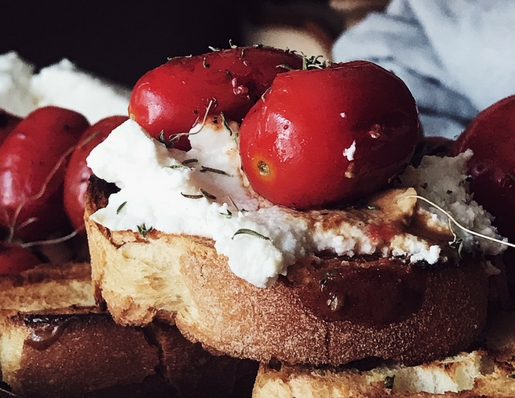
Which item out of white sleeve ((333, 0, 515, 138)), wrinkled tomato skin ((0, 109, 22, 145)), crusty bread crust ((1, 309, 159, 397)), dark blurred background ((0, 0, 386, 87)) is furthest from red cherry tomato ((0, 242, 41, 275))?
dark blurred background ((0, 0, 386, 87))

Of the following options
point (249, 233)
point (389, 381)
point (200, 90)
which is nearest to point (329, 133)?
point (249, 233)

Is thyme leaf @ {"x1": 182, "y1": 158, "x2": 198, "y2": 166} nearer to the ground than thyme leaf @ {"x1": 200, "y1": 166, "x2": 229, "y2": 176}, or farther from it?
farther from it

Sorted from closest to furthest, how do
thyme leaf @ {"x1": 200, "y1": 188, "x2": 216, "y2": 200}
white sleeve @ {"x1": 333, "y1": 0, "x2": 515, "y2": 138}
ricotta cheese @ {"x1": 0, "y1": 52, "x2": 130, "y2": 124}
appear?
thyme leaf @ {"x1": 200, "y1": 188, "x2": 216, "y2": 200} < white sleeve @ {"x1": 333, "y1": 0, "x2": 515, "y2": 138} < ricotta cheese @ {"x1": 0, "y1": 52, "x2": 130, "y2": 124}

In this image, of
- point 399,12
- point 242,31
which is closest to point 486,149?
point 399,12

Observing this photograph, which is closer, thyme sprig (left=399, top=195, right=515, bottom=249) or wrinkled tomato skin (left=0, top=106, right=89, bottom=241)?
thyme sprig (left=399, top=195, right=515, bottom=249)

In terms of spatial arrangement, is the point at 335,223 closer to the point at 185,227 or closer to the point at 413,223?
the point at 413,223

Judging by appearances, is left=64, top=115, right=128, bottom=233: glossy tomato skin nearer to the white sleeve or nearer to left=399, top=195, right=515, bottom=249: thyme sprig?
left=399, top=195, right=515, bottom=249: thyme sprig
